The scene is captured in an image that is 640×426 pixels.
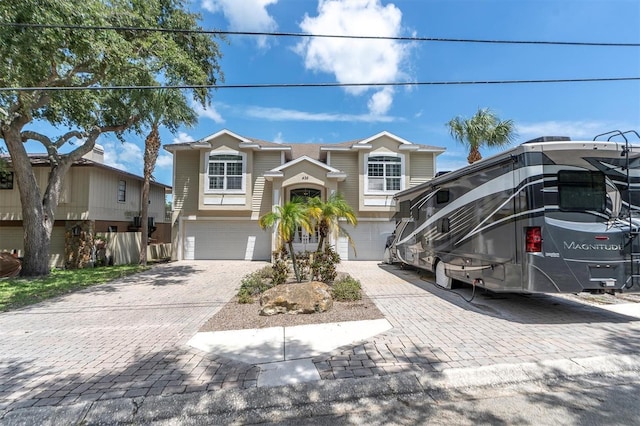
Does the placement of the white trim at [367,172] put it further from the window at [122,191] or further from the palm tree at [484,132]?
the window at [122,191]

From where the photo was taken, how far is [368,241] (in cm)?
1686

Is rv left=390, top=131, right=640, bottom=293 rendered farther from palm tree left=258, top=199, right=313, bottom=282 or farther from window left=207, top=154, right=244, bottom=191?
window left=207, top=154, right=244, bottom=191

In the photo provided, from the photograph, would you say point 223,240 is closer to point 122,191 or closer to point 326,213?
point 122,191

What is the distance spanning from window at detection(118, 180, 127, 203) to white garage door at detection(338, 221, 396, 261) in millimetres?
13267

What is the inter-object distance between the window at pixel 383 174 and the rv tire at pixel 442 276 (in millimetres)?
8430

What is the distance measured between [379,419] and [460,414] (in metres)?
0.80

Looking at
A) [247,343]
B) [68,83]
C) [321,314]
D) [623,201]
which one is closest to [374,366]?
[247,343]

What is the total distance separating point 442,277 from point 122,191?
18532 millimetres

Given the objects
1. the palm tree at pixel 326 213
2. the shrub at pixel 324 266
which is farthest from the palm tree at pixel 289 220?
the shrub at pixel 324 266

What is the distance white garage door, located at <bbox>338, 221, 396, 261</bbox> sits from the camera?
16766 mm

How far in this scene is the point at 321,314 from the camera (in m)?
6.24

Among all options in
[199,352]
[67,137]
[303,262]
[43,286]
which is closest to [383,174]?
[303,262]

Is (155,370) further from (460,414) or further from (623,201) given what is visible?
(623,201)

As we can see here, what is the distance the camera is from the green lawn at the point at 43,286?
25.8 feet
